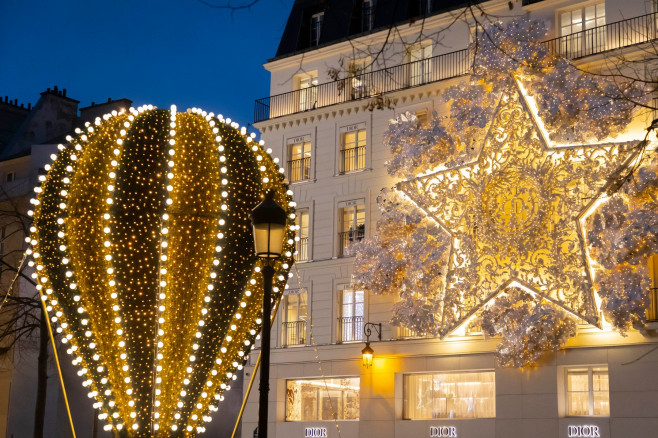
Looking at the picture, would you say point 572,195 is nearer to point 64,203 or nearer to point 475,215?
point 475,215

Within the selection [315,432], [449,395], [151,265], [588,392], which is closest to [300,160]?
[315,432]

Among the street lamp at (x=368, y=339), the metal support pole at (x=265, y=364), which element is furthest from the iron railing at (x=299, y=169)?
the metal support pole at (x=265, y=364)

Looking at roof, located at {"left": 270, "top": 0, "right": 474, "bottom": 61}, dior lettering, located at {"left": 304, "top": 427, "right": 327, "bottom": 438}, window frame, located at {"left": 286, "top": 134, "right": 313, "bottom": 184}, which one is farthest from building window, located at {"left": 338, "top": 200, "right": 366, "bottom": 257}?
dior lettering, located at {"left": 304, "top": 427, "right": 327, "bottom": 438}

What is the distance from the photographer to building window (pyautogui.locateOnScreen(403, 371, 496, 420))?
105 feet

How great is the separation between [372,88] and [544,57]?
775cm

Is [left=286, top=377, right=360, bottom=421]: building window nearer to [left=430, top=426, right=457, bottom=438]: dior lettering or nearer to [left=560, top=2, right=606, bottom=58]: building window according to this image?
[left=430, top=426, right=457, bottom=438]: dior lettering

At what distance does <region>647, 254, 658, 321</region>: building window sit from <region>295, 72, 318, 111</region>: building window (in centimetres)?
1357

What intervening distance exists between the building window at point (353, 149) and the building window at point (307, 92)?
1.84m

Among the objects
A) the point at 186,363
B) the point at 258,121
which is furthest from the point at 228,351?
the point at 258,121

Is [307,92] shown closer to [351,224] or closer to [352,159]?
[352,159]

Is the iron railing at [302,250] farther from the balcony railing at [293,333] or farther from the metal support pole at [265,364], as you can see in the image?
the metal support pole at [265,364]

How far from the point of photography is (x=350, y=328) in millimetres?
35750

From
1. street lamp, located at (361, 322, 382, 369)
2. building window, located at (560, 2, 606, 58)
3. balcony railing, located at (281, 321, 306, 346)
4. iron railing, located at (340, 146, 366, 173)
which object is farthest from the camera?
balcony railing, located at (281, 321, 306, 346)

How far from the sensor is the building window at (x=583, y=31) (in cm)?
3134
